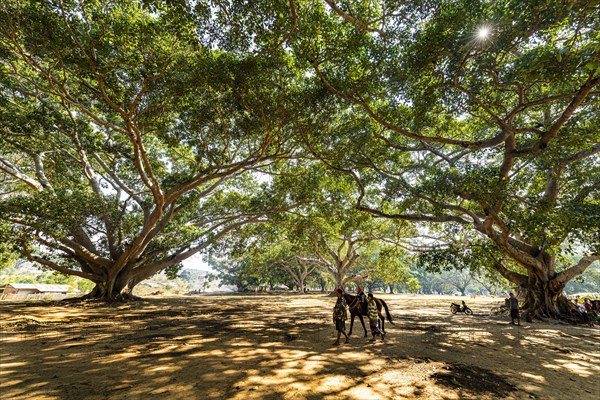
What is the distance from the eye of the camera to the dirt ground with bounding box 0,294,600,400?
12.8 ft

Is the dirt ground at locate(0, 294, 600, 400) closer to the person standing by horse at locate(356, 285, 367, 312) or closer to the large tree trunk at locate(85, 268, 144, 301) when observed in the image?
the person standing by horse at locate(356, 285, 367, 312)

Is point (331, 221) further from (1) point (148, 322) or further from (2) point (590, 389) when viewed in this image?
(2) point (590, 389)

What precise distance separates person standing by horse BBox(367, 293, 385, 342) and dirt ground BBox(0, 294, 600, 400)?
1.20ft

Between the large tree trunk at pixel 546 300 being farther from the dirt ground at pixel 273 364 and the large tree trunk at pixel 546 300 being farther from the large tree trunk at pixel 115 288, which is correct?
the large tree trunk at pixel 115 288

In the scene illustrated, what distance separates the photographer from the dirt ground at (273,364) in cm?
389

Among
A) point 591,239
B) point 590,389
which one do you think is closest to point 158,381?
point 590,389

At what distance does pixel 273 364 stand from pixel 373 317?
3751mm

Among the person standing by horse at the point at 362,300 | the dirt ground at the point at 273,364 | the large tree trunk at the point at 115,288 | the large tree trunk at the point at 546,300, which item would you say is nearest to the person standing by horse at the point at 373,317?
the person standing by horse at the point at 362,300

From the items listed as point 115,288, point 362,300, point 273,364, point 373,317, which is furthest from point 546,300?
point 115,288

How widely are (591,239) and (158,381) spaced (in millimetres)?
13814

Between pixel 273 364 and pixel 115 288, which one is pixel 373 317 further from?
pixel 115 288

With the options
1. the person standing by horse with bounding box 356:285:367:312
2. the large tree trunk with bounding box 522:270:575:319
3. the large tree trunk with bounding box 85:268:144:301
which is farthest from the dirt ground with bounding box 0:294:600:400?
the large tree trunk with bounding box 85:268:144:301

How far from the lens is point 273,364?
5.07 m

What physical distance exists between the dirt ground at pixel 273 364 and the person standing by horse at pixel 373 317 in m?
0.37
